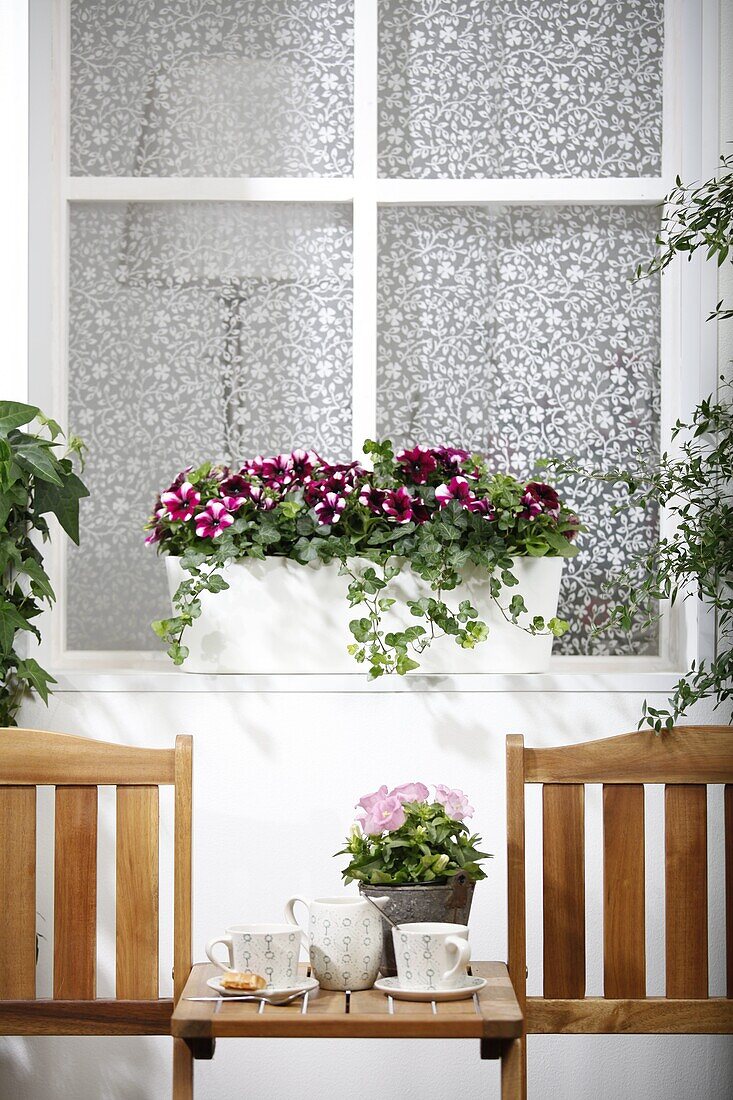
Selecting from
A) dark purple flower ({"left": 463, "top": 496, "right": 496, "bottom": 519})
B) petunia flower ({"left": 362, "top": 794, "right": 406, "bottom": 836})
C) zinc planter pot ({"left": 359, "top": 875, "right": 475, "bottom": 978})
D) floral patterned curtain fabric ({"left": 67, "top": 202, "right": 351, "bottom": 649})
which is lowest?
zinc planter pot ({"left": 359, "top": 875, "right": 475, "bottom": 978})

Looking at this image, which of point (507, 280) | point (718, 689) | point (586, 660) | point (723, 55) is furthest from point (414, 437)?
point (723, 55)

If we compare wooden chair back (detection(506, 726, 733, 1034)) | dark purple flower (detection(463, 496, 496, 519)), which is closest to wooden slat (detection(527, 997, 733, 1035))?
wooden chair back (detection(506, 726, 733, 1034))

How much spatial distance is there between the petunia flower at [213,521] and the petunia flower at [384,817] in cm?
63

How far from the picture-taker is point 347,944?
122 centimetres

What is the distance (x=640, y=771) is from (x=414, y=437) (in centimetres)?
79

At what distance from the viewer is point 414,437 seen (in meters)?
2.03

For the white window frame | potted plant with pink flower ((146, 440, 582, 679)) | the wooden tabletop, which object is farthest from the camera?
the white window frame

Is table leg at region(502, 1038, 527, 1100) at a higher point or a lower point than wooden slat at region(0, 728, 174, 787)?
lower

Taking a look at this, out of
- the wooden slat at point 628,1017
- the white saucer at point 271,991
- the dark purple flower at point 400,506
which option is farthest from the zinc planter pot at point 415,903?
the dark purple flower at point 400,506

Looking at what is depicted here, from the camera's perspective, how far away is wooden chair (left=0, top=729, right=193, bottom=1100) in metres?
1.46

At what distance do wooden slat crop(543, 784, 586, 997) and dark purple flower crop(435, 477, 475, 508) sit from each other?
1.61 ft

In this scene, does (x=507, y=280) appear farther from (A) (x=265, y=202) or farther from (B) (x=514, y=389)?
(A) (x=265, y=202)

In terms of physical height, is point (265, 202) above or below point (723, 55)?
below

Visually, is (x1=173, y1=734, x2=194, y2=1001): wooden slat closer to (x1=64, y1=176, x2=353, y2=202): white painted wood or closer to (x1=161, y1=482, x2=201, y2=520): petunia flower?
(x1=161, y1=482, x2=201, y2=520): petunia flower
